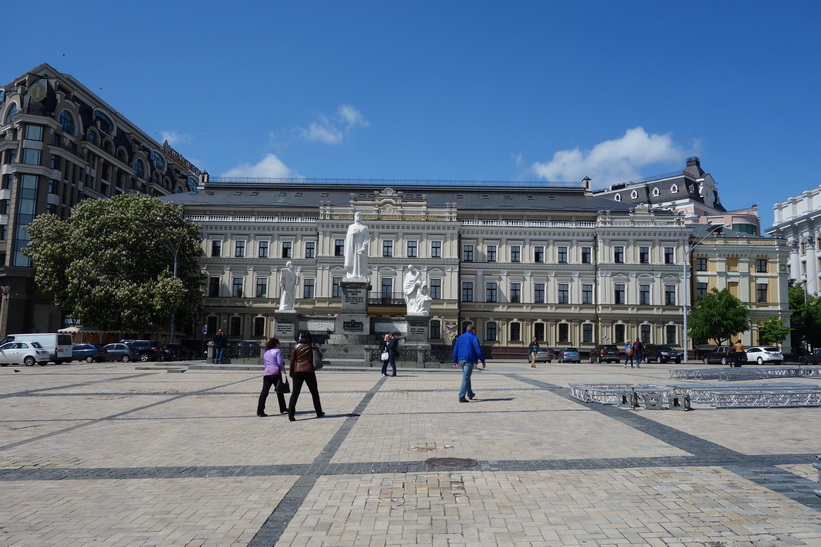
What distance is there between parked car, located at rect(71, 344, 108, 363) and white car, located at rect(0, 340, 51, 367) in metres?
3.43

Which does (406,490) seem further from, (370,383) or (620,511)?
(370,383)

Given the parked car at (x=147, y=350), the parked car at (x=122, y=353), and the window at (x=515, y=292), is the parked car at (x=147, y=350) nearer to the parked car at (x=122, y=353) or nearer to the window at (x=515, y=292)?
the parked car at (x=122, y=353)

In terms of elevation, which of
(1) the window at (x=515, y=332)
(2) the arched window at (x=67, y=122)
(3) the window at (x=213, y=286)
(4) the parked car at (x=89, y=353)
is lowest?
(4) the parked car at (x=89, y=353)

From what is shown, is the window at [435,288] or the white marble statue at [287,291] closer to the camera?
the white marble statue at [287,291]

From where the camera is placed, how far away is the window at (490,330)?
56.5m

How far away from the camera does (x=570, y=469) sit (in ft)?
23.6

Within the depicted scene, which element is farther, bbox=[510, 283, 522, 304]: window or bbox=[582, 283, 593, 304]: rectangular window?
bbox=[510, 283, 522, 304]: window

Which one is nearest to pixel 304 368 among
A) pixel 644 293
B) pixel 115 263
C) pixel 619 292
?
pixel 115 263

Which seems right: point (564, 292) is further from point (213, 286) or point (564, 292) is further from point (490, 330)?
point (213, 286)

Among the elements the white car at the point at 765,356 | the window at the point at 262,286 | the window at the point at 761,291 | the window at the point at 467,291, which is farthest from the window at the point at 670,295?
the window at the point at 262,286

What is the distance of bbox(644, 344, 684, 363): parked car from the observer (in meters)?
47.6

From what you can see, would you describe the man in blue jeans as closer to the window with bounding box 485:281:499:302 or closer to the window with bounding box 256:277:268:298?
the window with bounding box 485:281:499:302

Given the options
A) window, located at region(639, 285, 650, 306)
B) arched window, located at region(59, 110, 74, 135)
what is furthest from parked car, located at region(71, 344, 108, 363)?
window, located at region(639, 285, 650, 306)

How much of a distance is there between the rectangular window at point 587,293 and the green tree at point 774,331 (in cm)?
1490
